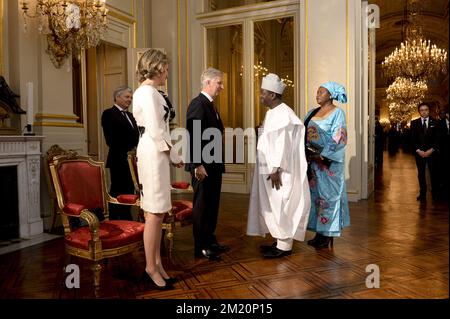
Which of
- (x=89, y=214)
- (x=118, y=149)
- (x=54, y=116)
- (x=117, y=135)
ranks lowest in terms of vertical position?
(x=89, y=214)

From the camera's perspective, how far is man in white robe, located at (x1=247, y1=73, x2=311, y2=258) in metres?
2.98

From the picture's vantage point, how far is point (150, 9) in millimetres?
6797

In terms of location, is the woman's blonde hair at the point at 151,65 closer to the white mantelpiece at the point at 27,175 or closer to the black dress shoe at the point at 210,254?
the black dress shoe at the point at 210,254

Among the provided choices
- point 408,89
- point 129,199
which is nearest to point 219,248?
point 129,199

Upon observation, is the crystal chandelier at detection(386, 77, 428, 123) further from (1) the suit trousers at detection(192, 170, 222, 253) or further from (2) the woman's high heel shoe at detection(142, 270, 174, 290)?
(2) the woman's high heel shoe at detection(142, 270, 174, 290)

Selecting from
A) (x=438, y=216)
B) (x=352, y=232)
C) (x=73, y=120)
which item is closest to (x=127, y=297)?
(x=352, y=232)

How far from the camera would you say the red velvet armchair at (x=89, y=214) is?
7.47 feet

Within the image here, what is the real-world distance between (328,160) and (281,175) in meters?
0.51

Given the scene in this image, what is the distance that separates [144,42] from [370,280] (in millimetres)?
5508

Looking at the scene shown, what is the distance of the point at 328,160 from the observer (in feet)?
10.7

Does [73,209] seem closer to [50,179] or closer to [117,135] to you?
[117,135]

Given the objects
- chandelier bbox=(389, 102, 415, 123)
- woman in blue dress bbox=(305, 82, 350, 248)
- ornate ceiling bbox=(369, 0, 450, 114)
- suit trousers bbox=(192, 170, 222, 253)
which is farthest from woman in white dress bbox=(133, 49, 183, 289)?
chandelier bbox=(389, 102, 415, 123)

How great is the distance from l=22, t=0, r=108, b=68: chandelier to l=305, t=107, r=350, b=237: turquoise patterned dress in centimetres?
272
